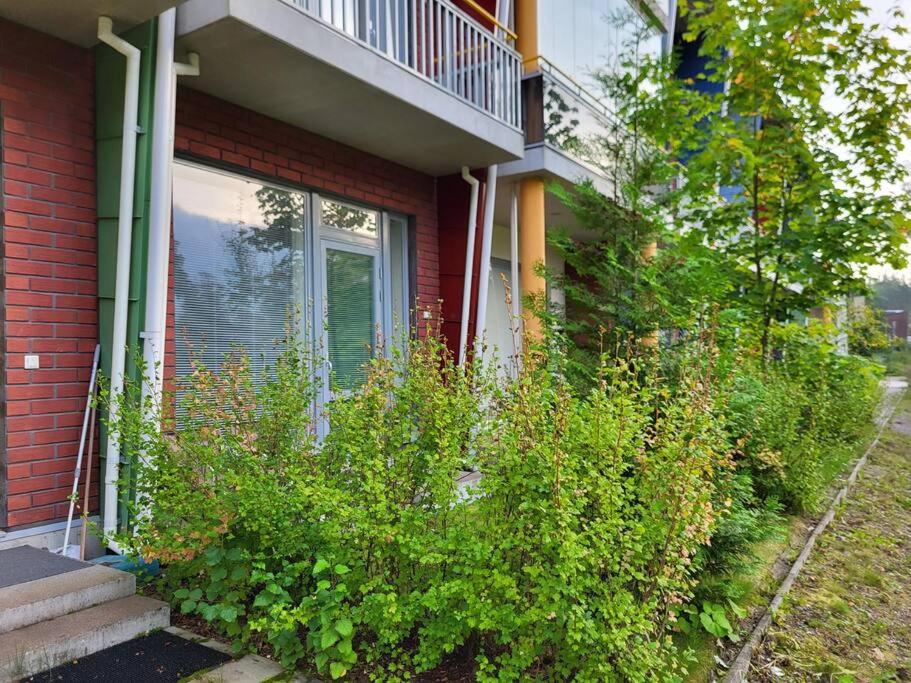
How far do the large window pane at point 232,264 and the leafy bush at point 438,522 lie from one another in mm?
2000

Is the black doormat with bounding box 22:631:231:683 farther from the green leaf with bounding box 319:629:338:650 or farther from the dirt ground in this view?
the dirt ground

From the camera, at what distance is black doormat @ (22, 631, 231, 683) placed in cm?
259

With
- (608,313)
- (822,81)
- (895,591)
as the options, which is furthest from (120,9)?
(822,81)

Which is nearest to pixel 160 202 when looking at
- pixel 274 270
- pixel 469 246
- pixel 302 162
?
pixel 274 270

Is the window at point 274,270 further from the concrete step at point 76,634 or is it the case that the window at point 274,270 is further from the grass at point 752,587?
the grass at point 752,587

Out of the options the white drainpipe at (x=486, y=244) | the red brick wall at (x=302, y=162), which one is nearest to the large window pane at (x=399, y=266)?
the red brick wall at (x=302, y=162)

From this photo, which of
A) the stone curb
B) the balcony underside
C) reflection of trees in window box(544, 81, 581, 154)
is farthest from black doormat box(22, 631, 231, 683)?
reflection of trees in window box(544, 81, 581, 154)

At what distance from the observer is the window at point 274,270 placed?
514 centimetres

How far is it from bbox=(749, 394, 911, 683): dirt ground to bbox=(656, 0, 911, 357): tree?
2384 mm

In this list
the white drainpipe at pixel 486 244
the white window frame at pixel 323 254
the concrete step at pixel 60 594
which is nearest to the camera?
the concrete step at pixel 60 594

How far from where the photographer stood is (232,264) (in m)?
5.47

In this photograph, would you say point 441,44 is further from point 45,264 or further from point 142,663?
point 142,663

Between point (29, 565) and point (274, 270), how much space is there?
10.2 ft

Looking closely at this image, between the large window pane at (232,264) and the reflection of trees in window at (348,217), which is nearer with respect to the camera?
the large window pane at (232,264)
